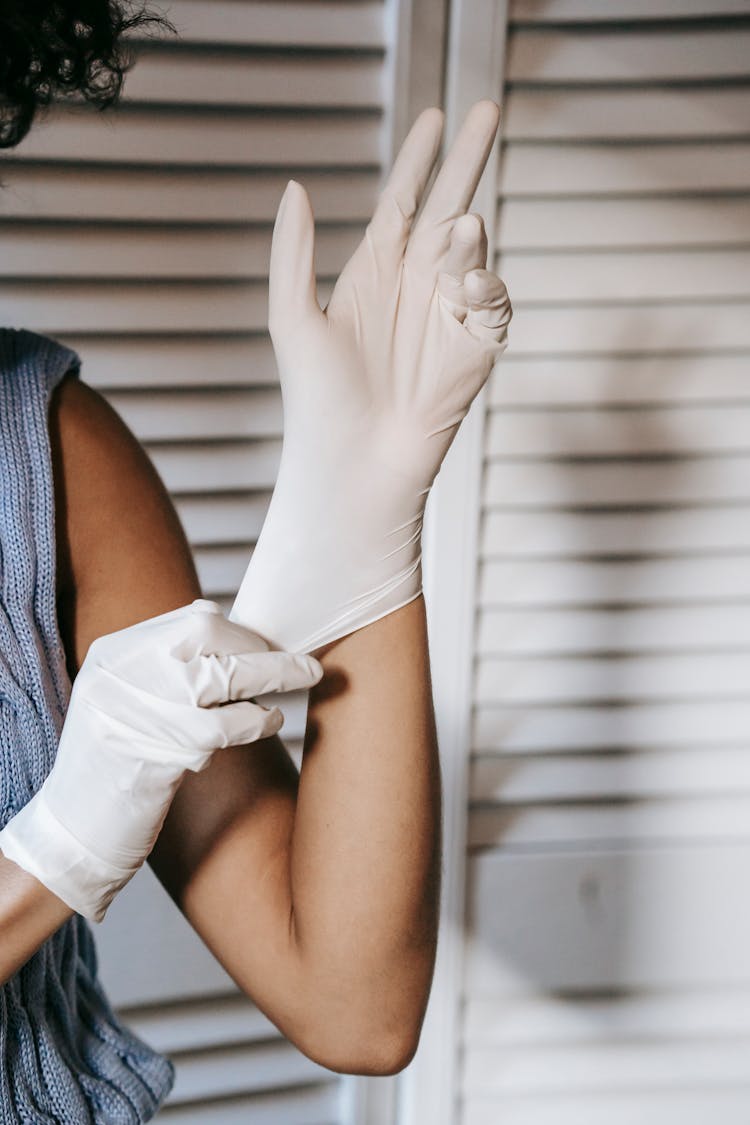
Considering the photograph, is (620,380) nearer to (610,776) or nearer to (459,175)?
(610,776)

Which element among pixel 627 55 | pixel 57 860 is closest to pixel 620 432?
pixel 627 55

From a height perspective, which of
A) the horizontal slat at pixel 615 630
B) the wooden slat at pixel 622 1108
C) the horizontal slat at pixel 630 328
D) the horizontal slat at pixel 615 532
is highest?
the horizontal slat at pixel 630 328

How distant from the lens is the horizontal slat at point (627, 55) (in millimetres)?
1250

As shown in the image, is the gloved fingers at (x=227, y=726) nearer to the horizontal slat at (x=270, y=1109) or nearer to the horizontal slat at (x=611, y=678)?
the horizontal slat at (x=611, y=678)

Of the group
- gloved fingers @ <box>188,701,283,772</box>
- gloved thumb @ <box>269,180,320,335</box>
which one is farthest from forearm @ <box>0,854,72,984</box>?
gloved thumb @ <box>269,180,320,335</box>

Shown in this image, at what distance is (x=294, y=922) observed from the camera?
86 centimetres

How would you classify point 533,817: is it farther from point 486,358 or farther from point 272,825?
point 486,358

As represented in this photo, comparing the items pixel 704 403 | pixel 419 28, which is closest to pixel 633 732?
pixel 704 403

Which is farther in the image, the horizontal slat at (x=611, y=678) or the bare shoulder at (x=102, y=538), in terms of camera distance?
the horizontal slat at (x=611, y=678)

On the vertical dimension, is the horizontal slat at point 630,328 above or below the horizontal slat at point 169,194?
below

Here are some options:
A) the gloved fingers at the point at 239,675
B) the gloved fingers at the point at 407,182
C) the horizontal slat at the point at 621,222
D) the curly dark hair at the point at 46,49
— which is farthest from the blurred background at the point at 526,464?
the gloved fingers at the point at 239,675

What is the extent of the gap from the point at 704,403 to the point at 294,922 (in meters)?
0.81

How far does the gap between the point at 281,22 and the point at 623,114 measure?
1.24ft

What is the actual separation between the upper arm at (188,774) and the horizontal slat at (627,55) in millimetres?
653
